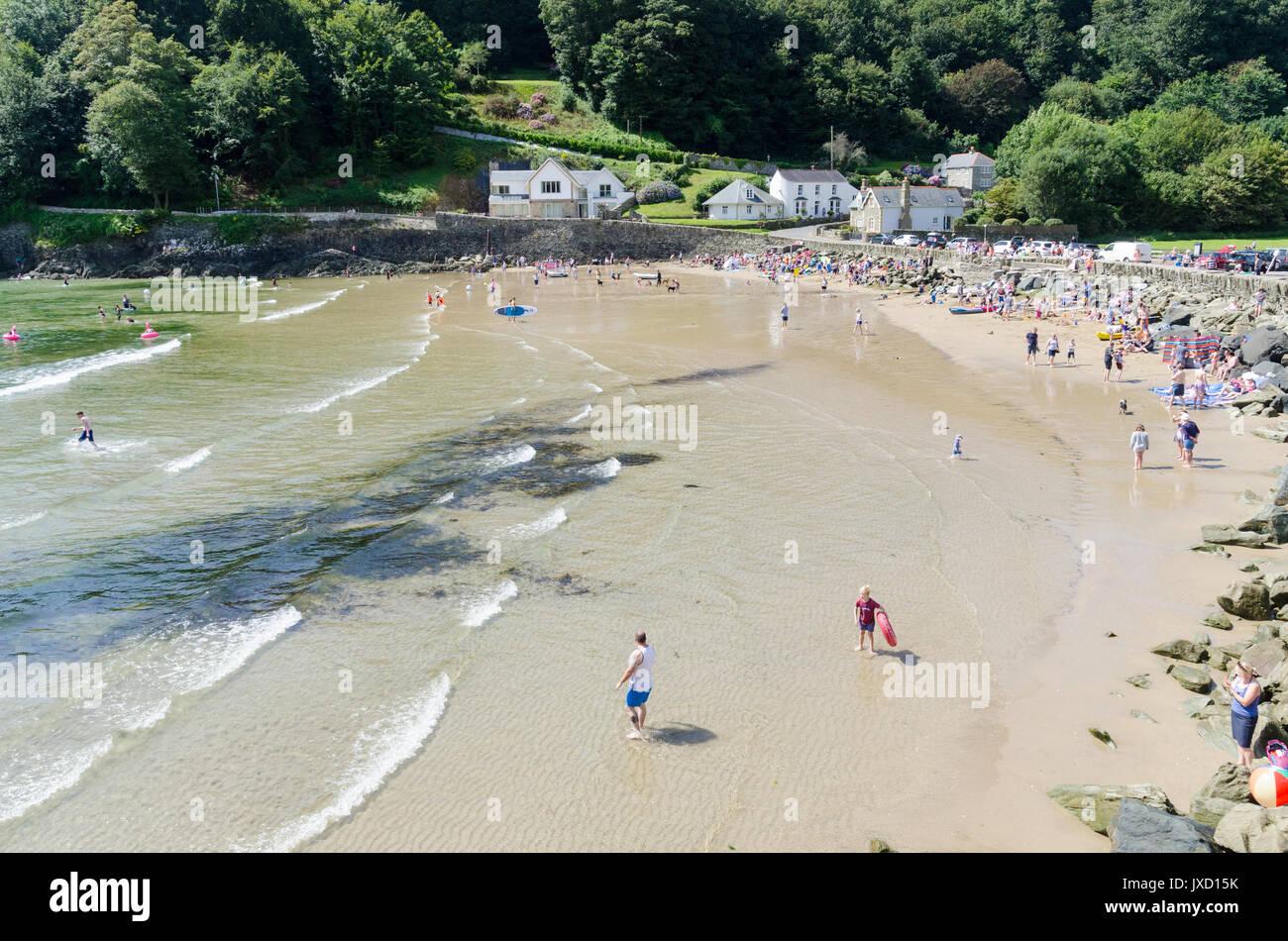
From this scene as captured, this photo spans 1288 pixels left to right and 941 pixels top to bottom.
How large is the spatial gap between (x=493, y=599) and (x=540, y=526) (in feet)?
11.9

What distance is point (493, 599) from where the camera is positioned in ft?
54.5

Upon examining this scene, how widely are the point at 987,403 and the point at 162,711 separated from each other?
25324 mm

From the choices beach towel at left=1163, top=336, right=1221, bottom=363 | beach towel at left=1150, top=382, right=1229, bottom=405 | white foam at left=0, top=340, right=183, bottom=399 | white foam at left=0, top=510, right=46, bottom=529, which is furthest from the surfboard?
white foam at left=0, top=340, right=183, bottom=399

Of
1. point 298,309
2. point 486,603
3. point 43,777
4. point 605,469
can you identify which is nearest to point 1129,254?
point 605,469

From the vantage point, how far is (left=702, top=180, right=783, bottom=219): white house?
8475cm

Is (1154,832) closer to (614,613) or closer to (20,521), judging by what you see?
(614,613)

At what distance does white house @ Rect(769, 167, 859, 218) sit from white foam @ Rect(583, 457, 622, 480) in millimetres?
69879

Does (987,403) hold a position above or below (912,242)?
below

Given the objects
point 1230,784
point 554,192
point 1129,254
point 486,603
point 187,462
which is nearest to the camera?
point 1230,784

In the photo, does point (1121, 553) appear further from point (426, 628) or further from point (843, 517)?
point (426, 628)

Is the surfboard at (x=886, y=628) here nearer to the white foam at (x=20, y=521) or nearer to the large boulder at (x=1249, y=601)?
the large boulder at (x=1249, y=601)

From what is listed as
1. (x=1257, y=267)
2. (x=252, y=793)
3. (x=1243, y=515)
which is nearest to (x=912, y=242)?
(x=1257, y=267)

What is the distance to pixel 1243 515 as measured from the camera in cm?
1911

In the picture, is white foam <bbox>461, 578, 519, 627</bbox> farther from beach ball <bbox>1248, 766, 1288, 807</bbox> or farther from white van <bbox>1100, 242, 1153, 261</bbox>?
white van <bbox>1100, 242, 1153, 261</bbox>
